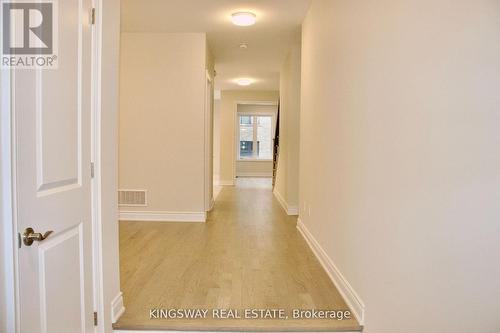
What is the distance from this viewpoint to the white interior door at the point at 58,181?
4.41 ft

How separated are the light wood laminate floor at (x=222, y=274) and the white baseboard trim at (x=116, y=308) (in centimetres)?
4

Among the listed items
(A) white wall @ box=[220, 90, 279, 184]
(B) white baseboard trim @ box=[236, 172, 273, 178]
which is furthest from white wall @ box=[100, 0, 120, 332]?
(B) white baseboard trim @ box=[236, 172, 273, 178]

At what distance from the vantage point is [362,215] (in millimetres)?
2242

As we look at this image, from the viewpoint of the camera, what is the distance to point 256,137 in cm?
1264

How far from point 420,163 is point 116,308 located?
186 centimetres

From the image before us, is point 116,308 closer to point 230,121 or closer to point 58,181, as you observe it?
point 58,181

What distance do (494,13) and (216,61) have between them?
594 cm

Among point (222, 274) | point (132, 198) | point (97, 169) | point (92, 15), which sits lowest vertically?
point (222, 274)

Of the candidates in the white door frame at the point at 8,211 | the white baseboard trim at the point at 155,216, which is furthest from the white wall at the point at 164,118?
the white door frame at the point at 8,211

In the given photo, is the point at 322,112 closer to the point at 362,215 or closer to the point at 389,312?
the point at 362,215

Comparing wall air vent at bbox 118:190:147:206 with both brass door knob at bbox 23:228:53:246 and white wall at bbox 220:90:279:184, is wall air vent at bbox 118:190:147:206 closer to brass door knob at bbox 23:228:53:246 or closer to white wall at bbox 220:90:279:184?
brass door knob at bbox 23:228:53:246

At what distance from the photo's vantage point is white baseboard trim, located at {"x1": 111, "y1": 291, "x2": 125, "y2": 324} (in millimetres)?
2125

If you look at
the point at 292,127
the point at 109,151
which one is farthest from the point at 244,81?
the point at 109,151

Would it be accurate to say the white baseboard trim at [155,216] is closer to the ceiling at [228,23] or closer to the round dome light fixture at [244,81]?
the ceiling at [228,23]
